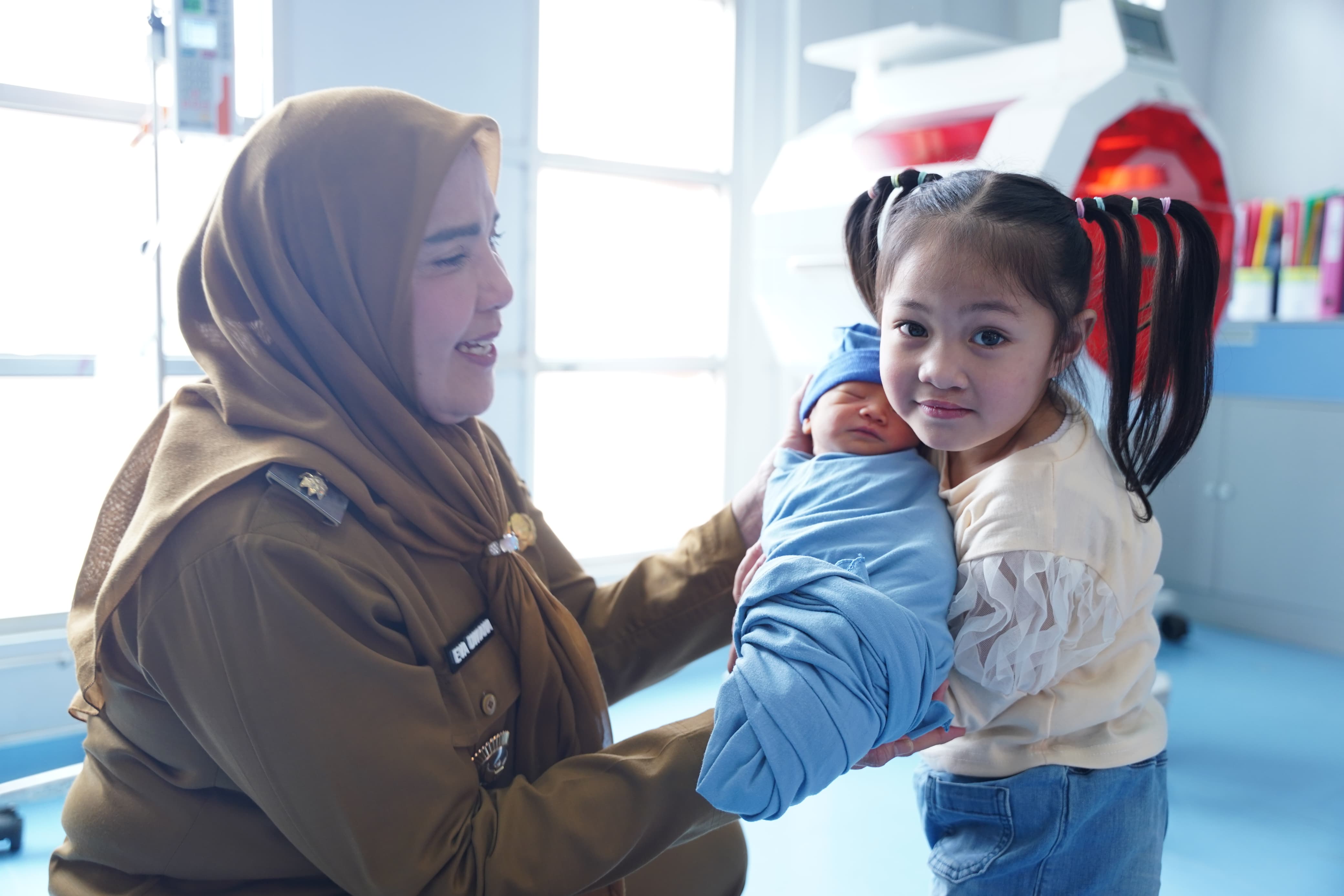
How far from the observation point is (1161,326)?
42.9 inches

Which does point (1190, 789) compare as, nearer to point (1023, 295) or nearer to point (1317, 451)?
point (1317, 451)

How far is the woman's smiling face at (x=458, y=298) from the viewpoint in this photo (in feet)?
4.12

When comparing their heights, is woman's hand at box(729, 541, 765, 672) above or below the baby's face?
below

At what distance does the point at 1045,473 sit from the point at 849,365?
307 mm

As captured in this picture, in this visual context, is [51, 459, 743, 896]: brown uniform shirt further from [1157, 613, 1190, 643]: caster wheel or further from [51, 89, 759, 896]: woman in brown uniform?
[1157, 613, 1190, 643]: caster wheel

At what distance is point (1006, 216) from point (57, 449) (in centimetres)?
262

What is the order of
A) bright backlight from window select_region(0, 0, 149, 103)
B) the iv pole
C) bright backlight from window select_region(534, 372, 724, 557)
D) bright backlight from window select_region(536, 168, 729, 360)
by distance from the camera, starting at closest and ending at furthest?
the iv pole → bright backlight from window select_region(0, 0, 149, 103) → bright backlight from window select_region(536, 168, 729, 360) → bright backlight from window select_region(534, 372, 724, 557)

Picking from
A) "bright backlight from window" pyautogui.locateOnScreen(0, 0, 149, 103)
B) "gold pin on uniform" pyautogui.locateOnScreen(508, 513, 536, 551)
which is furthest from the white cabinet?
"bright backlight from window" pyautogui.locateOnScreen(0, 0, 149, 103)

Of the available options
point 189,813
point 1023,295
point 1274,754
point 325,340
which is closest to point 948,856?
point 1023,295

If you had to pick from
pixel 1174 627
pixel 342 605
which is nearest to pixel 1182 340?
pixel 342 605

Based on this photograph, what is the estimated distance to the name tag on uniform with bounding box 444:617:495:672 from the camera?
1185 millimetres

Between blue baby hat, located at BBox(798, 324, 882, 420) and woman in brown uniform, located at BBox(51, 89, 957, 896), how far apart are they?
1.42ft

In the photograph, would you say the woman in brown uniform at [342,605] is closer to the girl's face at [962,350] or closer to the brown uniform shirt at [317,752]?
the brown uniform shirt at [317,752]

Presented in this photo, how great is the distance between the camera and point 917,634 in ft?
3.18
